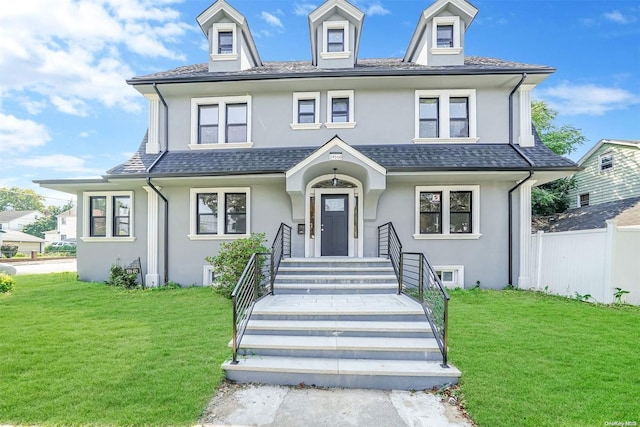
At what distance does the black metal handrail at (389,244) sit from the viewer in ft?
25.6

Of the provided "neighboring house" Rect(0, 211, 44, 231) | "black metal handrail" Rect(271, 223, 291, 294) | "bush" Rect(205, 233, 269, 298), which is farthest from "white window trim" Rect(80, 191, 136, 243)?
"neighboring house" Rect(0, 211, 44, 231)

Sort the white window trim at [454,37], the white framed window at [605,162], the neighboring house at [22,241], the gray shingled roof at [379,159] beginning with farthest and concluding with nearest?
the neighboring house at [22,241] < the white framed window at [605,162] < the white window trim at [454,37] < the gray shingled roof at [379,159]

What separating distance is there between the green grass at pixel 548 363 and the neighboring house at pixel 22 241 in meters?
48.4

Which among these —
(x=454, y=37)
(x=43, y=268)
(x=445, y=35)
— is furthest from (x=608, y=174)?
(x=43, y=268)

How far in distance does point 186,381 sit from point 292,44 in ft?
44.7

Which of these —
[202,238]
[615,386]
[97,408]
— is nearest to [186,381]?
[97,408]

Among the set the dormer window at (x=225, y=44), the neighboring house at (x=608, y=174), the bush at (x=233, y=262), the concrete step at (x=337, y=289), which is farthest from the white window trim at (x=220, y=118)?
the neighboring house at (x=608, y=174)

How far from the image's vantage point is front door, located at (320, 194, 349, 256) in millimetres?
9414

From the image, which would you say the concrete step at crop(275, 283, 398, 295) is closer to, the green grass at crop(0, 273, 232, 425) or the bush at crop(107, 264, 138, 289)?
the green grass at crop(0, 273, 232, 425)

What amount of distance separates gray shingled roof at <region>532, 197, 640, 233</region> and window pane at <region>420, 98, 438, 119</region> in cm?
767

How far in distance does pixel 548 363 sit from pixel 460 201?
5.85 metres

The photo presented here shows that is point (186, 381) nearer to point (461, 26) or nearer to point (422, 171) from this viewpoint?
point (422, 171)

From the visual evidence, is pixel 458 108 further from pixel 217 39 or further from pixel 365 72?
pixel 217 39

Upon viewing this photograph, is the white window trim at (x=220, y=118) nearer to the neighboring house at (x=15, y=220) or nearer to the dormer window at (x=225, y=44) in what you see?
the dormer window at (x=225, y=44)
